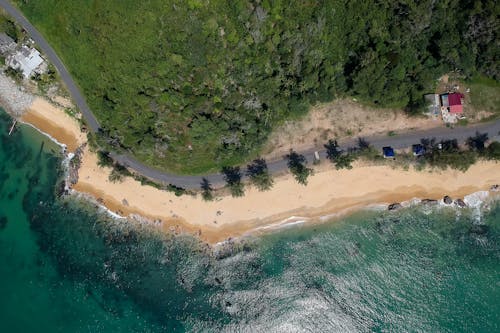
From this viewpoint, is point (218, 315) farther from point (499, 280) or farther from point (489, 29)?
point (489, 29)

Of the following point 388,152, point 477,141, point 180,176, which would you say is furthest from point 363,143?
point 180,176

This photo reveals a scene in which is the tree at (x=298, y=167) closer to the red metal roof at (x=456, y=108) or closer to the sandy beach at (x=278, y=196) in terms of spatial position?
the sandy beach at (x=278, y=196)

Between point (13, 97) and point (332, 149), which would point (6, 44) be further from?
point (332, 149)

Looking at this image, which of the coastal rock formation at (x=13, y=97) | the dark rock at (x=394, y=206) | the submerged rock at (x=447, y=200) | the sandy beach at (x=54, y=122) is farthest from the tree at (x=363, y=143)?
the coastal rock formation at (x=13, y=97)

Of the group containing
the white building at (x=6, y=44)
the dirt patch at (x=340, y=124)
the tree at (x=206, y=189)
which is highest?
the white building at (x=6, y=44)

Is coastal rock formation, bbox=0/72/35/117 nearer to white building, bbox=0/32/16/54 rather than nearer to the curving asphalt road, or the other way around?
white building, bbox=0/32/16/54

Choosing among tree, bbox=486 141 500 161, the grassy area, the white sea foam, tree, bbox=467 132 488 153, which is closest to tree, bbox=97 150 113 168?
tree, bbox=467 132 488 153
